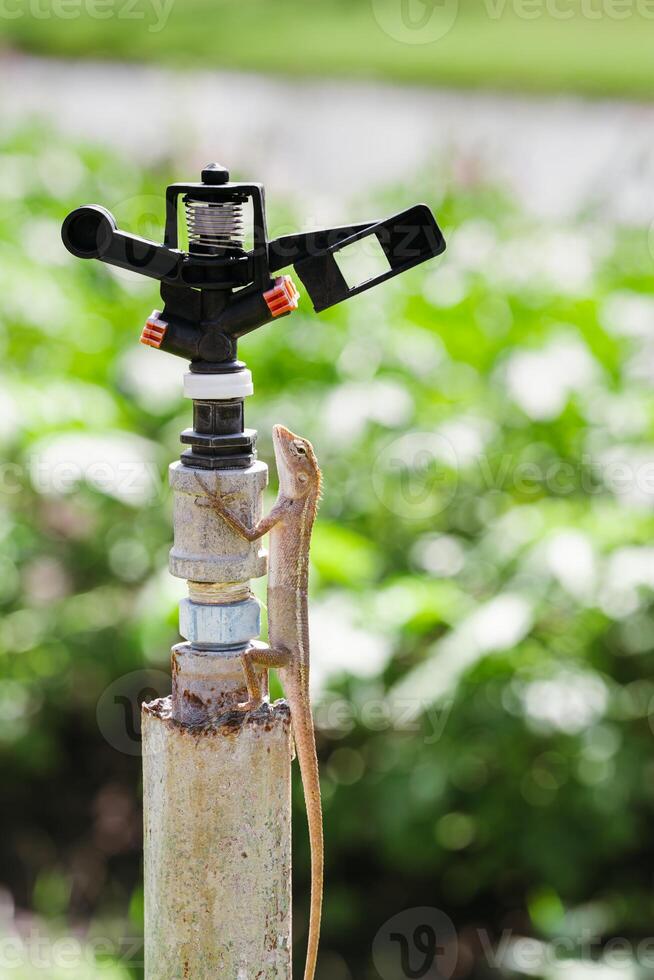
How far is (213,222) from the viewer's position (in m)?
2.03

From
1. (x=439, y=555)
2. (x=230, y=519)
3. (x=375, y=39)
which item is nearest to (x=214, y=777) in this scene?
(x=230, y=519)

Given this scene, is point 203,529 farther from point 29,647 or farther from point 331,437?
point 29,647

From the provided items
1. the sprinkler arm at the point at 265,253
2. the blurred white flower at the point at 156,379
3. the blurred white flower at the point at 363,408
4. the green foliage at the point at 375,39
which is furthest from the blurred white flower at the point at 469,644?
the green foliage at the point at 375,39

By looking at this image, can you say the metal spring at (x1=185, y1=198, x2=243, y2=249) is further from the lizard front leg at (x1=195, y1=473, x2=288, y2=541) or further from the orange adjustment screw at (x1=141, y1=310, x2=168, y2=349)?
the lizard front leg at (x1=195, y1=473, x2=288, y2=541)

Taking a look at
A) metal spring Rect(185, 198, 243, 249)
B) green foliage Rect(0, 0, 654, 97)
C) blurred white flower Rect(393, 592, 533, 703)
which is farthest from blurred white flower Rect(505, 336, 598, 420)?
green foliage Rect(0, 0, 654, 97)

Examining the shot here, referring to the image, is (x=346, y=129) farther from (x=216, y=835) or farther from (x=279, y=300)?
(x=216, y=835)

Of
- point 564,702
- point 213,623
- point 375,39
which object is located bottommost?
point 564,702

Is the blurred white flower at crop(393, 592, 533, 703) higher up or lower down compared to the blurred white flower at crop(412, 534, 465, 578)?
lower down

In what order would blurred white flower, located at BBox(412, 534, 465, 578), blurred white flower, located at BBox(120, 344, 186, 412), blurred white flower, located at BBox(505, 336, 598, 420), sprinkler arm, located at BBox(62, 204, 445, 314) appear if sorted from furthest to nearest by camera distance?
blurred white flower, located at BBox(120, 344, 186, 412), blurred white flower, located at BBox(505, 336, 598, 420), blurred white flower, located at BBox(412, 534, 465, 578), sprinkler arm, located at BBox(62, 204, 445, 314)

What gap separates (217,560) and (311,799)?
493 millimetres

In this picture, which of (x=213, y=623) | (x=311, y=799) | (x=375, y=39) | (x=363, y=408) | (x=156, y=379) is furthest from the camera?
(x=375, y=39)

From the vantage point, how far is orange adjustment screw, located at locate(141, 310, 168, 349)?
2031 mm

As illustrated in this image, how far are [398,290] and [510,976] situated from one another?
386 cm

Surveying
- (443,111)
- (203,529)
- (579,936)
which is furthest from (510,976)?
(443,111)
